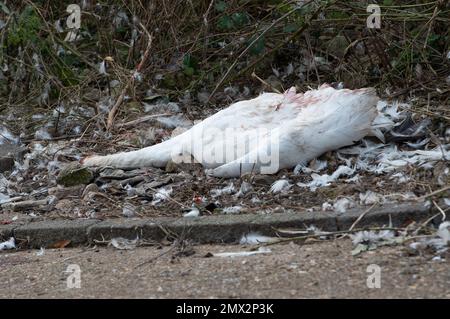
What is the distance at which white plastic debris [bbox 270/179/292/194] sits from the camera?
3.98 m

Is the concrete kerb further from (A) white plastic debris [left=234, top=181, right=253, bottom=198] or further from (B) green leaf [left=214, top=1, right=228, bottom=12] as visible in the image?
(B) green leaf [left=214, top=1, right=228, bottom=12]

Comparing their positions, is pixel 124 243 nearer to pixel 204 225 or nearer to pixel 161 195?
pixel 204 225

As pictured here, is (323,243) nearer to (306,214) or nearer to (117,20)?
(306,214)

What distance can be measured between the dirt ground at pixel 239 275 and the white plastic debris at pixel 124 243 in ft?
0.37

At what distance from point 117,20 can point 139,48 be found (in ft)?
1.73

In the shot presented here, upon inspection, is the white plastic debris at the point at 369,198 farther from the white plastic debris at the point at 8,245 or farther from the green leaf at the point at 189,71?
the green leaf at the point at 189,71

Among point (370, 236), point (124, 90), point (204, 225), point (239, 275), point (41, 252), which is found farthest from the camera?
point (124, 90)

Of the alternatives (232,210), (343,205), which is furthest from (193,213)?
(343,205)

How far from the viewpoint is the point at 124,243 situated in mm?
3678

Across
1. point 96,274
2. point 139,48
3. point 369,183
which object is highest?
point 139,48

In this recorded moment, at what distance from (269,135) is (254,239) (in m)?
0.89

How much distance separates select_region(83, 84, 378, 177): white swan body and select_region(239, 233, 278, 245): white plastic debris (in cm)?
70

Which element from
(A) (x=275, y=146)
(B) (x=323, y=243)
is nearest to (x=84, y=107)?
(A) (x=275, y=146)

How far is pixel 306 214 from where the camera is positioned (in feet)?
11.4
